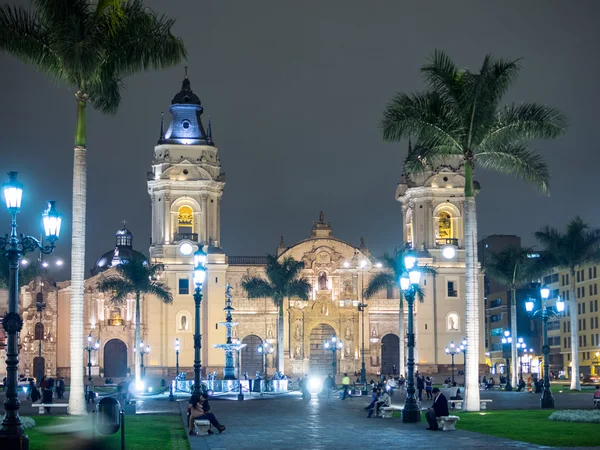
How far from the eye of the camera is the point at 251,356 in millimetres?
103625

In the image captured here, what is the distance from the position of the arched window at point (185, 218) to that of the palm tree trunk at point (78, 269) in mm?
62492

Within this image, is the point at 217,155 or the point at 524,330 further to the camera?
the point at 524,330

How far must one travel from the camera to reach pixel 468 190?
42.0m

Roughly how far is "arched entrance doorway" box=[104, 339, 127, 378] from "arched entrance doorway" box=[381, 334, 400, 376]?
2413 cm

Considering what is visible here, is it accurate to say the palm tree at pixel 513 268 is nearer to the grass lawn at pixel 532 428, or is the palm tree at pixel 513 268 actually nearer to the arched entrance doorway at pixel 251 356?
the arched entrance doorway at pixel 251 356

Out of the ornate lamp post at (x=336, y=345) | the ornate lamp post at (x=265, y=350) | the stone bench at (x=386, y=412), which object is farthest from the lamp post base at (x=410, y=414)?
the ornate lamp post at (x=336, y=345)

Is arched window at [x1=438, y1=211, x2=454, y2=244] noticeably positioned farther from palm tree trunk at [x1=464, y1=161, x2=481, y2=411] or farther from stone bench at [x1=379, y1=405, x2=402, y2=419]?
stone bench at [x1=379, y1=405, x2=402, y2=419]

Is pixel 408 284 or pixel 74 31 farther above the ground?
pixel 74 31

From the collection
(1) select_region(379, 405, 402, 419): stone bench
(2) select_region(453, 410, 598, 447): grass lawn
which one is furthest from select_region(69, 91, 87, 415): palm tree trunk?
(2) select_region(453, 410, 598, 447): grass lawn

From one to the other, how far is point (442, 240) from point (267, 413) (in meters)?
60.6

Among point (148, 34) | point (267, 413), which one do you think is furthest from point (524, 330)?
point (148, 34)

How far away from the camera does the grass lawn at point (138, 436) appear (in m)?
27.5

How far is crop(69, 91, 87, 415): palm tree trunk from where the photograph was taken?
1426 inches

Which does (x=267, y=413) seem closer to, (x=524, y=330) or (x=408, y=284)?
(x=408, y=284)
